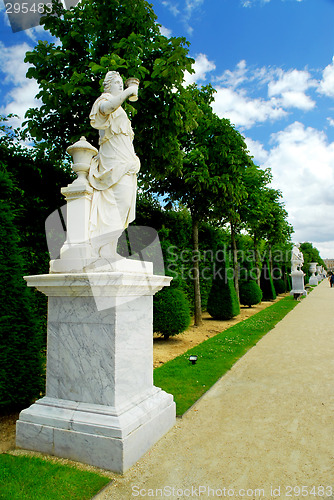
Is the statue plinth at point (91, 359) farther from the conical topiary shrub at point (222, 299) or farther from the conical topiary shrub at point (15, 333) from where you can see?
the conical topiary shrub at point (222, 299)

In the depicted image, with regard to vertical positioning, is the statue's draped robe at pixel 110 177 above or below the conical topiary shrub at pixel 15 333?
above

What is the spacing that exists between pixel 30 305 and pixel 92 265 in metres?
1.48

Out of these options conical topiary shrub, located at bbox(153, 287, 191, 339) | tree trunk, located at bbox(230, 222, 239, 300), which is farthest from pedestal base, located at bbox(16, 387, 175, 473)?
tree trunk, located at bbox(230, 222, 239, 300)

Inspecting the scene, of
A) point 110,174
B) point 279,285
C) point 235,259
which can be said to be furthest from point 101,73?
point 279,285

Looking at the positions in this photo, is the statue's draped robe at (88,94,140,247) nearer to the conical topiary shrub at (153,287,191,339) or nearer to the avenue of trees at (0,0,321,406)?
the avenue of trees at (0,0,321,406)

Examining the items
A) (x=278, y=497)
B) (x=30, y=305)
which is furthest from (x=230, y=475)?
(x=30, y=305)

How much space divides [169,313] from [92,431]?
5571 mm

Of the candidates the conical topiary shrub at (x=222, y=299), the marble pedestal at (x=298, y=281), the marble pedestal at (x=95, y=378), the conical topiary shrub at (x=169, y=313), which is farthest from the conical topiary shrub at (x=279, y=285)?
the marble pedestal at (x=95, y=378)

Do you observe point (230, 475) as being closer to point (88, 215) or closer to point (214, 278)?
point (88, 215)

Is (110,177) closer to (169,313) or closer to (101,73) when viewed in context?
(101,73)

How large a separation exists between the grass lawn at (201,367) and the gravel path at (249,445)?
0.17 metres

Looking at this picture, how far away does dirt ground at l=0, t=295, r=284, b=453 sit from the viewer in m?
3.56

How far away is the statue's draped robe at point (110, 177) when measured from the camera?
3.33 meters

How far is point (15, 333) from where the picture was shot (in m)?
3.96
